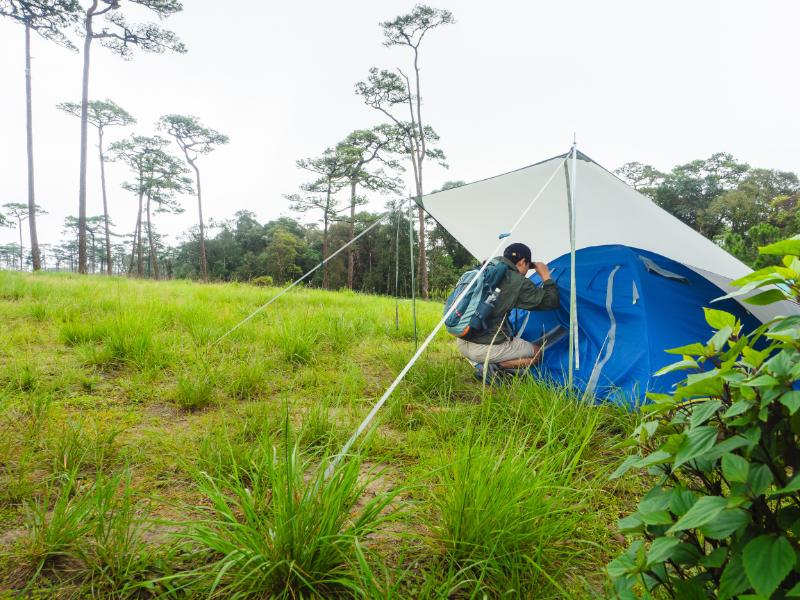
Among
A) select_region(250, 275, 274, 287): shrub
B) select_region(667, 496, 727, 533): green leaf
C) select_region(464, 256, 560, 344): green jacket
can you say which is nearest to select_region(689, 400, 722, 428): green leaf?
select_region(667, 496, 727, 533): green leaf

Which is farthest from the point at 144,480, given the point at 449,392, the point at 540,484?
the point at 449,392

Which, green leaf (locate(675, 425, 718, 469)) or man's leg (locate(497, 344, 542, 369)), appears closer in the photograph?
green leaf (locate(675, 425, 718, 469))

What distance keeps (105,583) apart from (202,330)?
2.78 m

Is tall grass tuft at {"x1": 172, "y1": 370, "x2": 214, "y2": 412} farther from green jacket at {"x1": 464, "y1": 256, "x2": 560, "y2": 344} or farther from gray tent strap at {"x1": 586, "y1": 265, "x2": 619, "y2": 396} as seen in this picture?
gray tent strap at {"x1": 586, "y1": 265, "x2": 619, "y2": 396}

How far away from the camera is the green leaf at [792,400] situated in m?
0.49

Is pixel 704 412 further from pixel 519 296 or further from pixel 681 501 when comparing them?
pixel 519 296

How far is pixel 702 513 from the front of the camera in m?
→ 0.54

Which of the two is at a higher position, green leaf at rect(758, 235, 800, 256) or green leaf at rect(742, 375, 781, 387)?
green leaf at rect(758, 235, 800, 256)

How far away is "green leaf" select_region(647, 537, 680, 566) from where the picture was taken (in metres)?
0.59

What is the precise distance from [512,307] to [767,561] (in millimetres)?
2408

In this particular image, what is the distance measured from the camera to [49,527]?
1.10 metres

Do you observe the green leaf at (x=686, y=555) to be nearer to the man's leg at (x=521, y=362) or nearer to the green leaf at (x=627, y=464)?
the green leaf at (x=627, y=464)

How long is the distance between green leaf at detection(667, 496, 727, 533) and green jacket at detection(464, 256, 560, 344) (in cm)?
229

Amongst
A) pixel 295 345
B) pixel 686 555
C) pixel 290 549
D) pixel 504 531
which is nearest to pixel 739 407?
pixel 686 555
